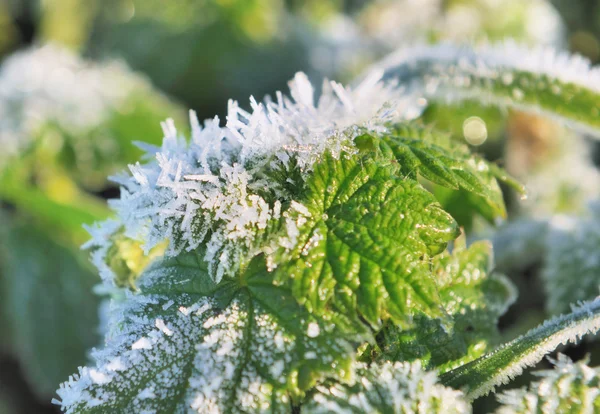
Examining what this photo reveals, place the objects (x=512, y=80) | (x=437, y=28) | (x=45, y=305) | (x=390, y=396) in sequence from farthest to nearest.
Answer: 1. (x=437, y=28)
2. (x=45, y=305)
3. (x=512, y=80)
4. (x=390, y=396)

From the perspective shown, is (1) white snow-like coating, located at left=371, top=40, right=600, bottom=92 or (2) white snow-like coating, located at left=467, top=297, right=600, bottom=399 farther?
(1) white snow-like coating, located at left=371, top=40, right=600, bottom=92

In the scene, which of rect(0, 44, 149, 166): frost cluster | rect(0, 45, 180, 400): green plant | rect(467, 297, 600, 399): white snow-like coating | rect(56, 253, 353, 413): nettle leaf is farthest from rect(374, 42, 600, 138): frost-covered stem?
rect(0, 44, 149, 166): frost cluster

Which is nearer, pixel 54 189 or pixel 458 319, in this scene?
pixel 458 319

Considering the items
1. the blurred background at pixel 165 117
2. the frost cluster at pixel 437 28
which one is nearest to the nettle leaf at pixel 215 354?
the blurred background at pixel 165 117

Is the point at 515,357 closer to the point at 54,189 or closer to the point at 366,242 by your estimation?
the point at 366,242

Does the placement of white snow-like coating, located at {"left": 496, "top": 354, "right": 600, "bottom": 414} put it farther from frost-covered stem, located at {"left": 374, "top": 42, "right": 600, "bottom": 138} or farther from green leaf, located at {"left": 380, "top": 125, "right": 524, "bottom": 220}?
Answer: frost-covered stem, located at {"left": 374, "top": 42, "right": 600, "bottom": 138}

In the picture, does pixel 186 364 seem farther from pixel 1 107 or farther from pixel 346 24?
pixel 346 24

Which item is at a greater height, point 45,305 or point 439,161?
point 45,305

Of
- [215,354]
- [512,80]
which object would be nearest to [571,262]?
[512,80]
